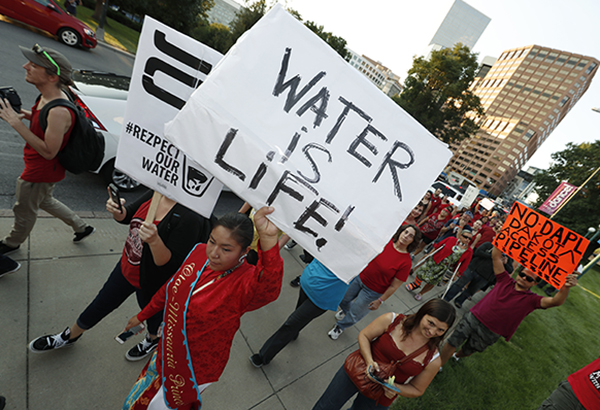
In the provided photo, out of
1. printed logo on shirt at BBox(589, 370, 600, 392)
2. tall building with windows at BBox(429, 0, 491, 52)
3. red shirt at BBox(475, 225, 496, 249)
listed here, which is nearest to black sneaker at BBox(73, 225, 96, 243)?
printed logo on shirt at BBox(589, 370, 600, 392)

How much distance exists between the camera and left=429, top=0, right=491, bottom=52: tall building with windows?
15912cm

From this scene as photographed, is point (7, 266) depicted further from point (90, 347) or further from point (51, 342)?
point (90, 347)

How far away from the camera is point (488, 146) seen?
9375cm

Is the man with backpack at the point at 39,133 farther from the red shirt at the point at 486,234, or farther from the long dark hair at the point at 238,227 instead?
the red shirt at the point at 486,234

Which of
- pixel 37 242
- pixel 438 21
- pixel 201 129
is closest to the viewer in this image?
pixel 201 129

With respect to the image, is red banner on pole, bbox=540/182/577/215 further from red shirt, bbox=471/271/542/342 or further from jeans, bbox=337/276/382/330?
jeans, bbox=337/276/382/330

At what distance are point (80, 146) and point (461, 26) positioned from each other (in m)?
216

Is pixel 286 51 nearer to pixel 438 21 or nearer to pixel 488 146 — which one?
pixel 488 146

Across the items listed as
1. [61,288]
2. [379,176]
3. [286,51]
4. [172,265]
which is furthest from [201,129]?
[61,288]

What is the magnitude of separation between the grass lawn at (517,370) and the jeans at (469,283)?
1.03 meters

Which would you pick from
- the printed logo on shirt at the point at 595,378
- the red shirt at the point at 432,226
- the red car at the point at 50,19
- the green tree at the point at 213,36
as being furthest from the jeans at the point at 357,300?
the green tree at the point at 213,36

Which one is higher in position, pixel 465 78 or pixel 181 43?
pixel 465 78

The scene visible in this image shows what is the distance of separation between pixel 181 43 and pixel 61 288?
2.82 meters

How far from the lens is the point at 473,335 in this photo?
140 inches
